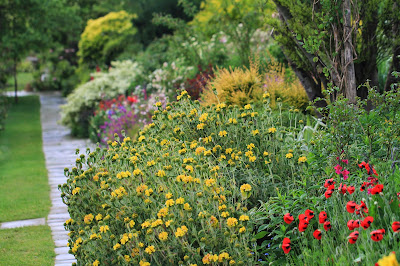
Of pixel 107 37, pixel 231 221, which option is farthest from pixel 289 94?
pixel 107 37

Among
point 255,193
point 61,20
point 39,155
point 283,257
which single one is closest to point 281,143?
point 255,193

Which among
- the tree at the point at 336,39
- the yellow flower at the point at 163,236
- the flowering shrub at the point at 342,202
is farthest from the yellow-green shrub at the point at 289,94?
the yellow flower at the point at 163,236

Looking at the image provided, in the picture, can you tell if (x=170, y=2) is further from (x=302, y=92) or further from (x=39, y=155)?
(x=302, y=92)

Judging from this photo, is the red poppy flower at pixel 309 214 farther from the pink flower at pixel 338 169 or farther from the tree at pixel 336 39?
the tree at pixel 336 39

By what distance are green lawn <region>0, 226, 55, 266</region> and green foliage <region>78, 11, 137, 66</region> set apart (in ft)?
44.3

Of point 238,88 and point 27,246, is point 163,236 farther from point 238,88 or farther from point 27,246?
point 238,88

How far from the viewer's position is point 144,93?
37.4 feet

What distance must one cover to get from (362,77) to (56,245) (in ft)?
12.4

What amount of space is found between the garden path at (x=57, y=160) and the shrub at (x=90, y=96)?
0.44 meters

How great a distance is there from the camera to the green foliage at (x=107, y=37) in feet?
61.5

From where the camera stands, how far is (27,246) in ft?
16.4

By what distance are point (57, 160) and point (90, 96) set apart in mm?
3604

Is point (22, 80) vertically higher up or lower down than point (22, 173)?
higher up

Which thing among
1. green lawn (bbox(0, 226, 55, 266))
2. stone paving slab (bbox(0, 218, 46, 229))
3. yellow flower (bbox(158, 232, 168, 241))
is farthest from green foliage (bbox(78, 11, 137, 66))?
yellow flower (bbox(158, 232, 168, 241))
